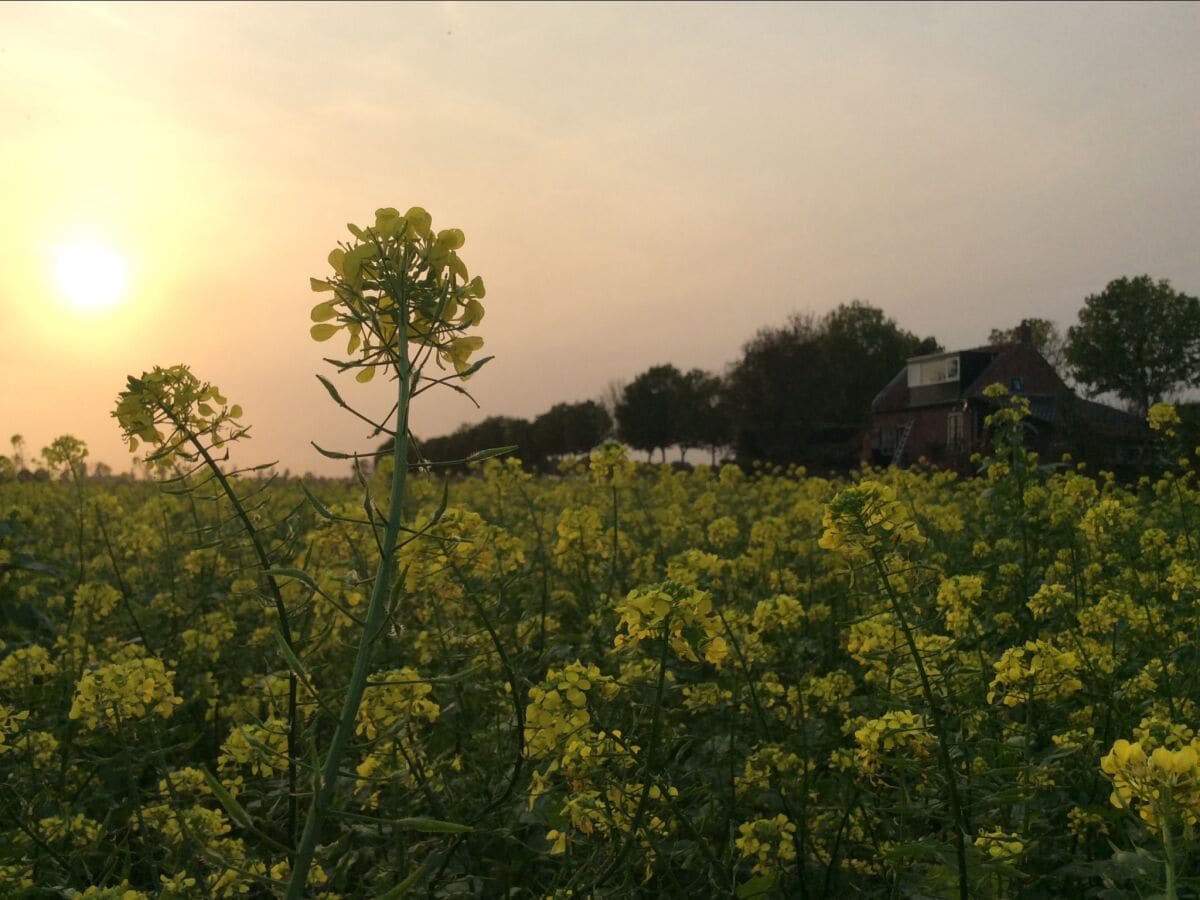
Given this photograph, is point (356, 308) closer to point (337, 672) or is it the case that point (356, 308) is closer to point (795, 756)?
point (795, 756)

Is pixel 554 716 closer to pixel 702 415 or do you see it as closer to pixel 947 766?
pixel 947 766

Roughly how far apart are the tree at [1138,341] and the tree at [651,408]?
23.1 metres

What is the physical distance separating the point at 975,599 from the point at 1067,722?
0.54 meters

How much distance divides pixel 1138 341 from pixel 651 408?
26.9m

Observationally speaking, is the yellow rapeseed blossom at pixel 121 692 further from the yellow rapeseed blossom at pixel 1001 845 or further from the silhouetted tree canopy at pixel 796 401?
the silhouetted tree canopy at pixel 796 401

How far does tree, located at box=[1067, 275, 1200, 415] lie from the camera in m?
37.2

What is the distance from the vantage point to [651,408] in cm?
5853

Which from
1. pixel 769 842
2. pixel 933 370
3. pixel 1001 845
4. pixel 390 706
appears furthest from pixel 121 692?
pixel 933 370

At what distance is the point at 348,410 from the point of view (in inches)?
59.4

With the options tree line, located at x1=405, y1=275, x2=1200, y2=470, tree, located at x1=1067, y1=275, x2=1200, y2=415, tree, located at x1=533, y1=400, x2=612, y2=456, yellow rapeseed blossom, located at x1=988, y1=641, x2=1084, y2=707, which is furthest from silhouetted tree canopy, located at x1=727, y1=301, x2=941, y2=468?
yellow rapeseed blossom, located at x1=988, y1=641, x2=1084, y2=707

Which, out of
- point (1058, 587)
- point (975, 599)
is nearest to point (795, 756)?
point (975, 599)

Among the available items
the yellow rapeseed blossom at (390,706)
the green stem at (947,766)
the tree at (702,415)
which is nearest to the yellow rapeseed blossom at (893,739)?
the green stem at (947,766)

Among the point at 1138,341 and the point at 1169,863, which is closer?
the point at 1169,863

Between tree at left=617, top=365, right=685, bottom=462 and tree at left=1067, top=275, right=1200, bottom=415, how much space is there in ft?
75.7
